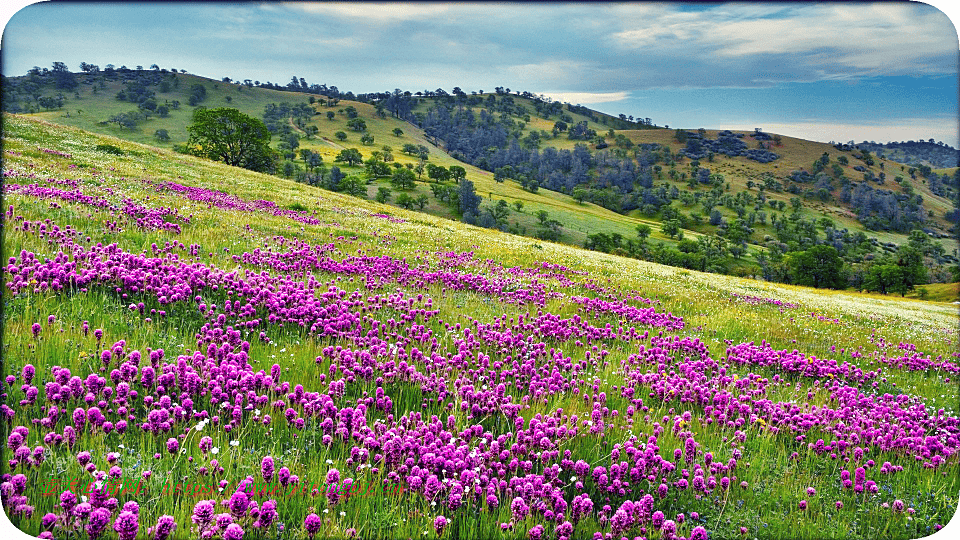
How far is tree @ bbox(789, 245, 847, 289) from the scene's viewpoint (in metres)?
133

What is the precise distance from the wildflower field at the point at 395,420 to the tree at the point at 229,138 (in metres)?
83.5

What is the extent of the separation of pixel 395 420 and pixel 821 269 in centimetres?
16073

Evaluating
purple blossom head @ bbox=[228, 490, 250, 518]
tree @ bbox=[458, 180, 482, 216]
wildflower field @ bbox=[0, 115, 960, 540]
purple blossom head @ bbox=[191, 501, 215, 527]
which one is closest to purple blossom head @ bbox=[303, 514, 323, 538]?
wildflower field @ bbox=[0, 115, 960, 540]

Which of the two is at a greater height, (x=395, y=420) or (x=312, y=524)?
(x=312, y=524)

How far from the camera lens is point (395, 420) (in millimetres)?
4441

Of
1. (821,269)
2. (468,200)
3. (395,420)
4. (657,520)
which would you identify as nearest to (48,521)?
(395,420)

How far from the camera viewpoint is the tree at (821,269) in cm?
13325

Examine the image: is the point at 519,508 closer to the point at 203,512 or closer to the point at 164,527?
the point at 203,512

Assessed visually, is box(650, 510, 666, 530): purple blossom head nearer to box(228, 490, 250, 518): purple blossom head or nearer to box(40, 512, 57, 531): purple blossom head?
box(228, 490, 250, 518): purple blossom head

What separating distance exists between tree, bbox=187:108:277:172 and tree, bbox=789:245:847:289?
140 m

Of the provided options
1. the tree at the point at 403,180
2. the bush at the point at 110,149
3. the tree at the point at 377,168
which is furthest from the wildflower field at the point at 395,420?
the tree at the point at 377,168

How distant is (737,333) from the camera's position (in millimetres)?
11359

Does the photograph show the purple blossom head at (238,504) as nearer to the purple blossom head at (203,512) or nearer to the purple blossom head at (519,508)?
the purple blossom head at (203,512)

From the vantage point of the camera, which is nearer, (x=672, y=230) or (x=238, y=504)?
(x=238, y=504)
